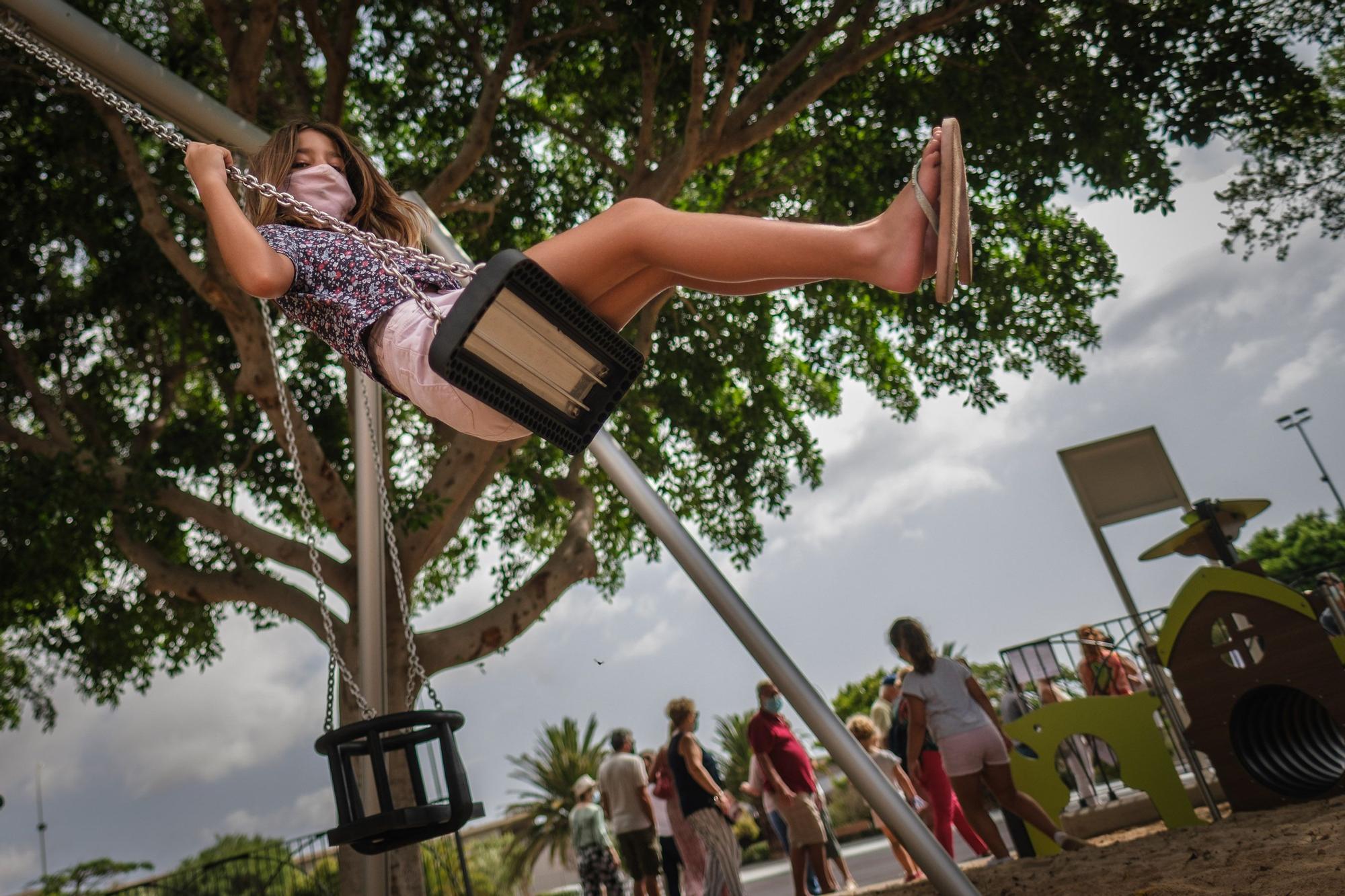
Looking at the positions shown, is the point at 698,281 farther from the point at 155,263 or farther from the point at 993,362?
the point at 155,263

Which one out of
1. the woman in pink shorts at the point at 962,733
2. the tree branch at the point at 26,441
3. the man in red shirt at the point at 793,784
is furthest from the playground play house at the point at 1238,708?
the tree branch at the point at 26,441

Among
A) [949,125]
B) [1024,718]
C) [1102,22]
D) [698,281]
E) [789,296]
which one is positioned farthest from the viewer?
[789,296]

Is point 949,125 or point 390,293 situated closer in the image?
point 949,125

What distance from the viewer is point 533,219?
951 cm

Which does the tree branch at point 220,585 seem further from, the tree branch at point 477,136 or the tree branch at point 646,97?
the tree branch at point 646,97

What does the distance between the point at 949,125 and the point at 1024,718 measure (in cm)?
523

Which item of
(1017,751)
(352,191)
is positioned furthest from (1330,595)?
(352,191)

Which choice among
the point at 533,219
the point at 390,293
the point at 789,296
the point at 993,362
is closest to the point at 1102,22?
the point at 993,362

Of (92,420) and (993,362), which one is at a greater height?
(92,420)

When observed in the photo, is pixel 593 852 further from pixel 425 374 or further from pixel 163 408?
pixel 425 374

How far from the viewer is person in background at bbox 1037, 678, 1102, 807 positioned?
7934 millimetres

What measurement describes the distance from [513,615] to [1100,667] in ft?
16.1

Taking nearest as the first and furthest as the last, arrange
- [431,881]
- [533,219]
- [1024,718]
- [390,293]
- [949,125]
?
[949,125] → [390,293] → [1024,718] → [533,219] → [431,881]

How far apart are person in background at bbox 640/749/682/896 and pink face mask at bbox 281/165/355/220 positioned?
6.01 m
